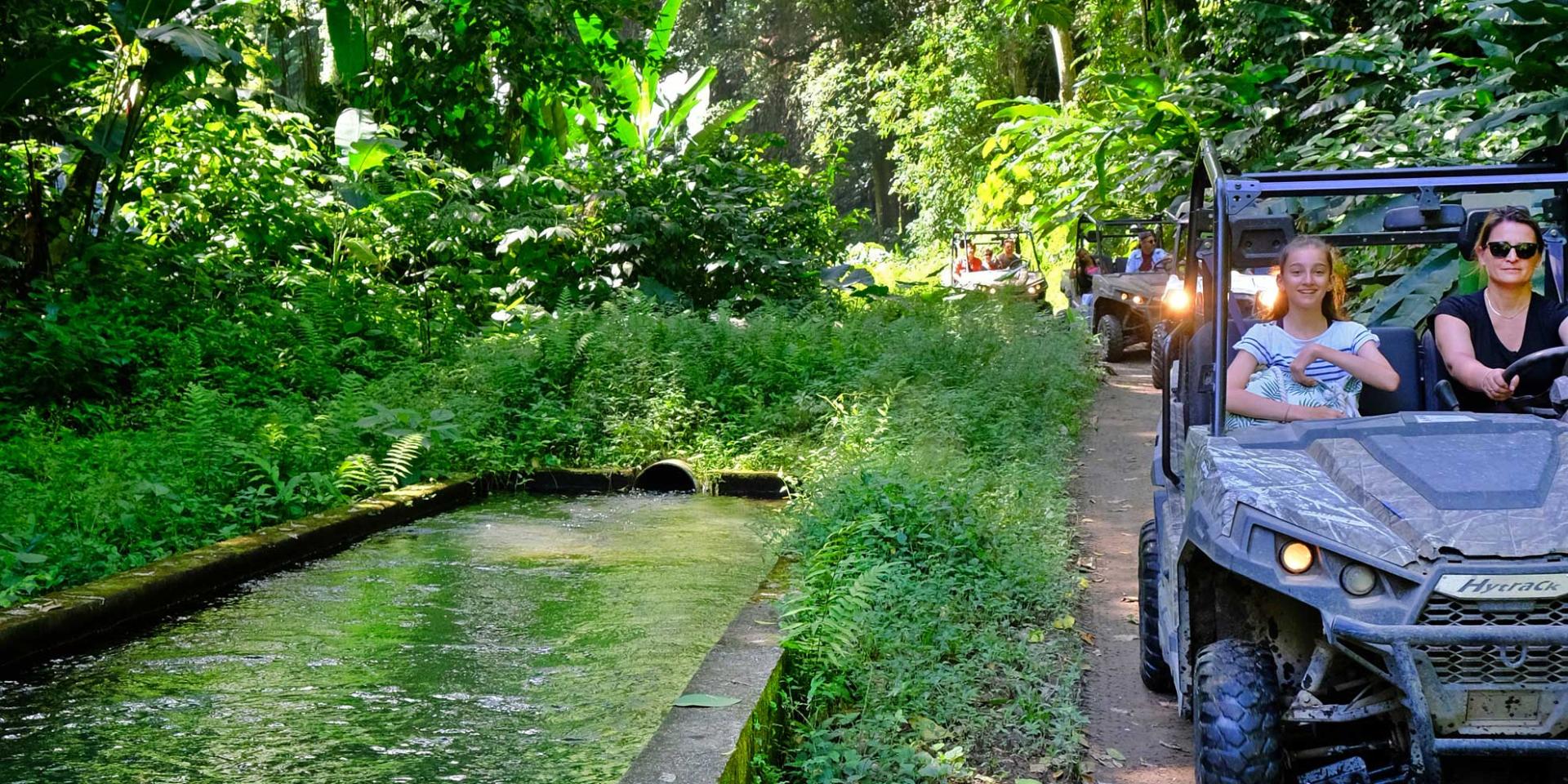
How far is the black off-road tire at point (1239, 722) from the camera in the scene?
11.8 ft

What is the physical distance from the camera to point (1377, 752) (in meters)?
3.63

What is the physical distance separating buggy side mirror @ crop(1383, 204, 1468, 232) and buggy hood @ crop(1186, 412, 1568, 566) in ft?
1.93

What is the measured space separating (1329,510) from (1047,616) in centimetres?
291

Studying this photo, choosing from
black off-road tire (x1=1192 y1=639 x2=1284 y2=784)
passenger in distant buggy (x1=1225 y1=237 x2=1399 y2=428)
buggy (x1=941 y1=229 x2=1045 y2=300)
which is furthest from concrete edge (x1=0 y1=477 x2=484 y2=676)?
buggy (x1=941 y1=229 x2=1045 y2=300)

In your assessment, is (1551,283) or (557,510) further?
(557,510)

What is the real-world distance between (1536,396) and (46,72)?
9.77 metres

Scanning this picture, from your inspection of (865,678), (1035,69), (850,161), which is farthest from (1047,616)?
(850,161)

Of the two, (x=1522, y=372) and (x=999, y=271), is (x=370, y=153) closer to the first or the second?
(x=1522, y=372)

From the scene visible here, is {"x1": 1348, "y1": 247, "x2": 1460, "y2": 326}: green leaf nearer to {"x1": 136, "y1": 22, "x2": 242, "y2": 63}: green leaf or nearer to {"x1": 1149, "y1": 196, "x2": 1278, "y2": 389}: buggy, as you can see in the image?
{"x1": 1149, "y1": 196, "x2": 1278, "y2": 389}: buggy

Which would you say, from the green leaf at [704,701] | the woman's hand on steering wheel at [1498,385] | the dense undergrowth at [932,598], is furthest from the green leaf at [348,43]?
the woman's hand on steering wheel at [1498,385]

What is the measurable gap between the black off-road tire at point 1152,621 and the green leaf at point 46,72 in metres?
8.42

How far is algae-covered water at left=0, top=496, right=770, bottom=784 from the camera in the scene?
481 cm

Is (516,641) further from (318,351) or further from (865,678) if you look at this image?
(318,351)

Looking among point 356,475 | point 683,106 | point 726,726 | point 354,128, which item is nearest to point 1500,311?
point 726,726
